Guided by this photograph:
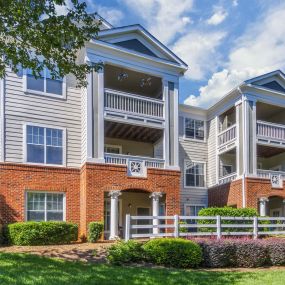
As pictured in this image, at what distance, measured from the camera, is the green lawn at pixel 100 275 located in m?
8.97

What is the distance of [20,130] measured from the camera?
17875 mm

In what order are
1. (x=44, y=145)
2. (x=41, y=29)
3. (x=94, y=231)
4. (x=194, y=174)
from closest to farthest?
(x=41, y=29) < (x=94, y=231) < (x=44, y=145) < (x=194, y=174)

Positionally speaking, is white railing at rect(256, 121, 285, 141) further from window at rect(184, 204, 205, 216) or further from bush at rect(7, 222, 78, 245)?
bush at rect(7, 222, 78, 245)

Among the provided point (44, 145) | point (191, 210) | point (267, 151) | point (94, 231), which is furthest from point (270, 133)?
point (44, 145)

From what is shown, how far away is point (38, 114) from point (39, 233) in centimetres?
562

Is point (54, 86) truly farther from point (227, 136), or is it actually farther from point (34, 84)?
point (227, 136)

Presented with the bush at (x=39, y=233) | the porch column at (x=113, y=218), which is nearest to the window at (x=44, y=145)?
the porch column at (x=113, y=218)

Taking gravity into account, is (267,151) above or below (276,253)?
above

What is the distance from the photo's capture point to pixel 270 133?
76.5ft

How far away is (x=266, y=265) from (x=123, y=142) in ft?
37.0

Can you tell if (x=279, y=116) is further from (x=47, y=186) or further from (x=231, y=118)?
(x=47, y=186)

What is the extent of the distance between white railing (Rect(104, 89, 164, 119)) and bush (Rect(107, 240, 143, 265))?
807 cm

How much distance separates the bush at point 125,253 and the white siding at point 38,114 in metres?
7.32

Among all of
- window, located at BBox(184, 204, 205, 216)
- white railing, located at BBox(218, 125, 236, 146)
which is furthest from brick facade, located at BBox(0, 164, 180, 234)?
white railing, located at BBox(218, 125, 236, 146)
